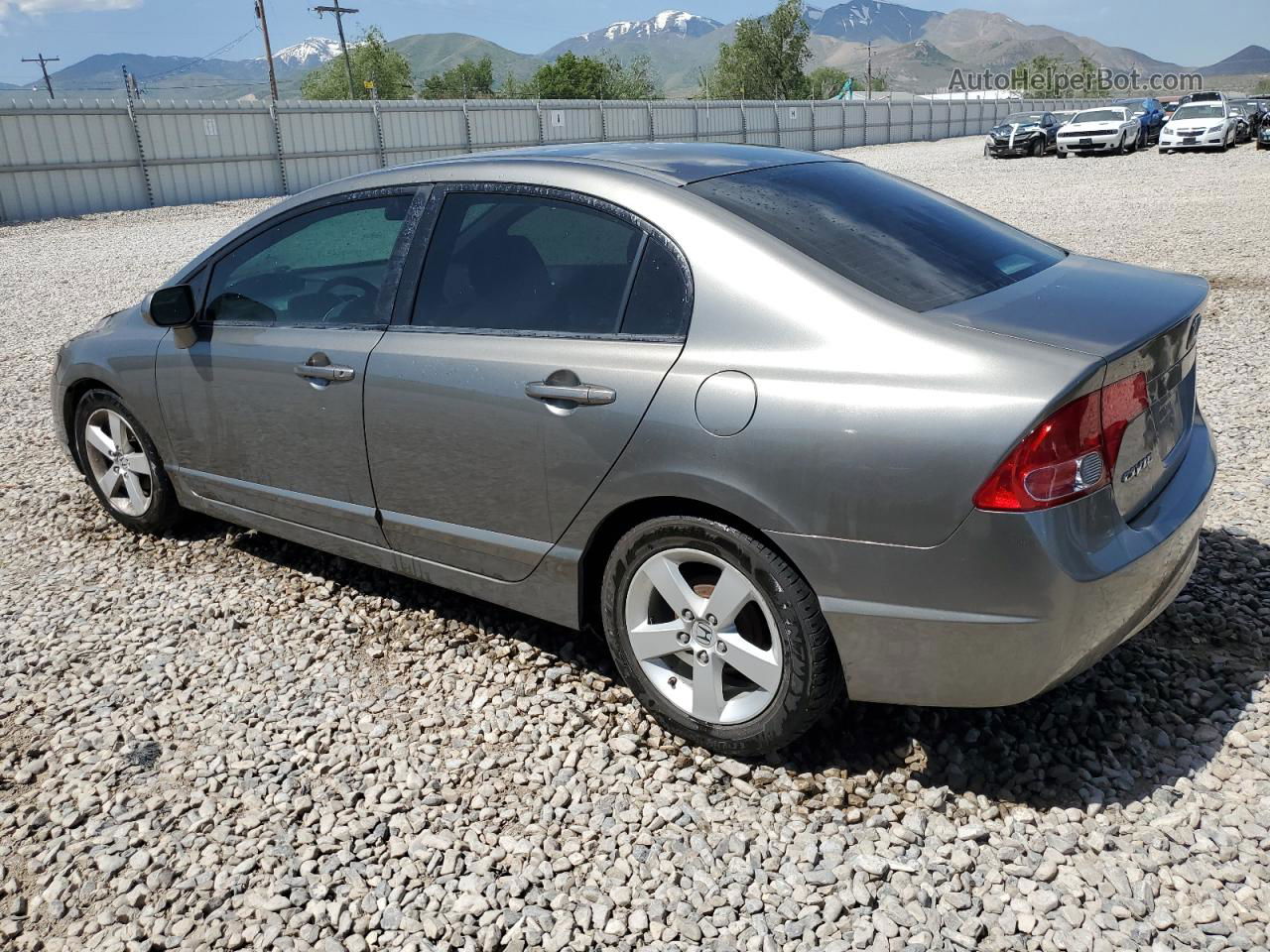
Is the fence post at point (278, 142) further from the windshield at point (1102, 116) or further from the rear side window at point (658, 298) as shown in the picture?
the rear side window at point (658, 298)

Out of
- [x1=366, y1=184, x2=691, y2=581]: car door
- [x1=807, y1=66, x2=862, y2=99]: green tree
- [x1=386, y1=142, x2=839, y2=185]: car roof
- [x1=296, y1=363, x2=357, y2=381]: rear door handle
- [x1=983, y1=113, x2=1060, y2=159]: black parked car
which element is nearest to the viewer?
[x1=366, y1=184, x2=691, y2=581]: car door

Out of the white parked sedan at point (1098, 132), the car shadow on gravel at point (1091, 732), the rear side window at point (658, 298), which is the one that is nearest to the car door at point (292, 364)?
the rear side window at point (658, 298)

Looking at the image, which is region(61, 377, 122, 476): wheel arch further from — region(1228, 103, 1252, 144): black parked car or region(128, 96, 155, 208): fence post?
region(1228, 103, 1252, 144): black parked car

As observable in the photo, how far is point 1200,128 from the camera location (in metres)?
31.8

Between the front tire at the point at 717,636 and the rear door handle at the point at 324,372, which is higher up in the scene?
the rear door handle at the point at 324,372

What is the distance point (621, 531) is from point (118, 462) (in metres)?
2.95

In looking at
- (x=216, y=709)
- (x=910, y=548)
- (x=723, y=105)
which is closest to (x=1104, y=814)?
(x=910, y=548)

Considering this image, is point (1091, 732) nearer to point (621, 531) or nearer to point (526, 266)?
point (621, 531)

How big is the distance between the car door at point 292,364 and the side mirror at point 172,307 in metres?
0.09

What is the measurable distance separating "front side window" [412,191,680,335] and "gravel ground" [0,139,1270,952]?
1.25 m

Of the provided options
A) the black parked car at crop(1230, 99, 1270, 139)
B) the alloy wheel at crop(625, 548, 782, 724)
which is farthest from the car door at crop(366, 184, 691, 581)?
the black parked car at crop(1230, 99, 1270, 139)

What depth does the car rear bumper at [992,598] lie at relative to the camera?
2328 millimetres

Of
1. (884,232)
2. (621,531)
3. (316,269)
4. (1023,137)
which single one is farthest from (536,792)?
(1023,137)

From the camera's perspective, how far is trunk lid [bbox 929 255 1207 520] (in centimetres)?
247
